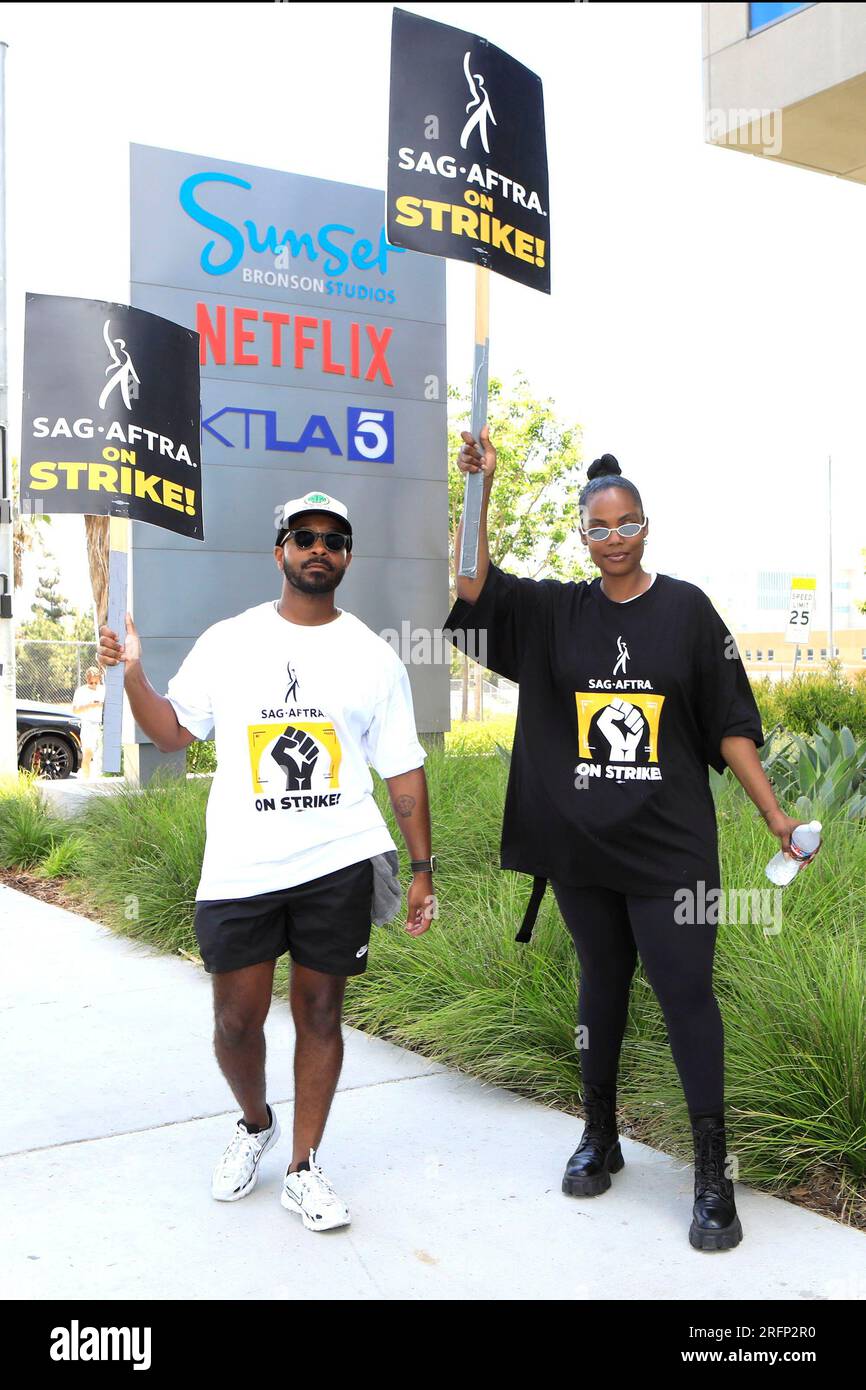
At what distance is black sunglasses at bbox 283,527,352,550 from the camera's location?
A: 3.48 m

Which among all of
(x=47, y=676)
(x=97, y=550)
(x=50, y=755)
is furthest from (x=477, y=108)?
(x=47, y=676)

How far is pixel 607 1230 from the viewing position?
340 centimetres

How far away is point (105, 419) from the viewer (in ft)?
15.8

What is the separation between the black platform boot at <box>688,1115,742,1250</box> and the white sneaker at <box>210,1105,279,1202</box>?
1238mm

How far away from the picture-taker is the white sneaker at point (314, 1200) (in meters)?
3.40

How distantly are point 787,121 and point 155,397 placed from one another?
8.82 metres

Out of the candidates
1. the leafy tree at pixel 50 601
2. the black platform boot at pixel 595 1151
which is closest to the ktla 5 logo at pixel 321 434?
the black platform boot at pixel 595 1151

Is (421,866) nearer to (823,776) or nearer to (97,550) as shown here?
(823,776)

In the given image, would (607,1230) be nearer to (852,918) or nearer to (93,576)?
Result: (852,918)

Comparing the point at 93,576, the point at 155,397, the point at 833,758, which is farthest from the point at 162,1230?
the point at 93,576

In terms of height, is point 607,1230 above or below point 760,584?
below

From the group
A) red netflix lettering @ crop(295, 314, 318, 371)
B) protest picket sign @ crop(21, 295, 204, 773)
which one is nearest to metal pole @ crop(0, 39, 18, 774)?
red netflix lettering @ crop(295, 314, 318, 371)

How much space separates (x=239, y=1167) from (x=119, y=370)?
296 cm

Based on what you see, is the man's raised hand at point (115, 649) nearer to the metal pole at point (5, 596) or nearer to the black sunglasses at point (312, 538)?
the black sunglasses at point (312, 538)
